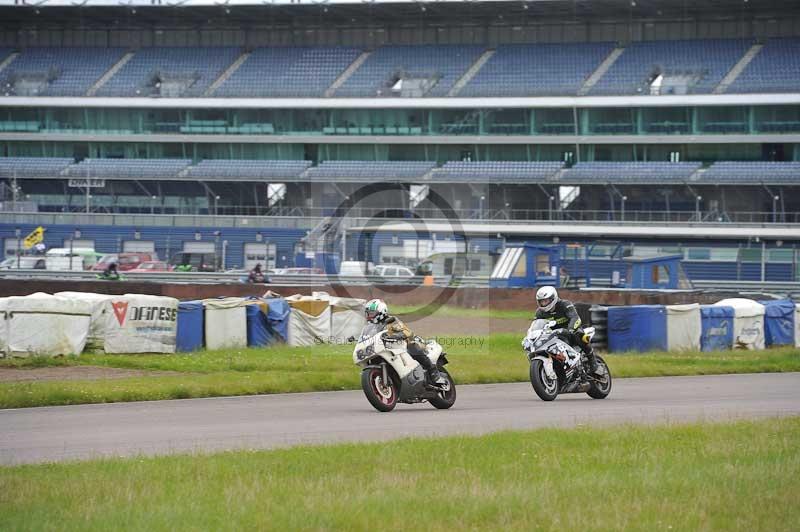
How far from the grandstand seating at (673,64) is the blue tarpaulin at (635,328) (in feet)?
131

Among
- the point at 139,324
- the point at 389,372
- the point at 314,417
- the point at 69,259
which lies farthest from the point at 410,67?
the point at 314,417

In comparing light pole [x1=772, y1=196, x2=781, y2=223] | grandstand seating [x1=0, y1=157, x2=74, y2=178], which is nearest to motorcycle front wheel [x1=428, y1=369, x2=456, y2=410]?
light pole [x1=772, y1=196, x2=781, y2=223]

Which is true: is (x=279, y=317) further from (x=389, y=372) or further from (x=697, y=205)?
(x=697, y=205)

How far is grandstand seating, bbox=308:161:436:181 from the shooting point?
6969 centimetres

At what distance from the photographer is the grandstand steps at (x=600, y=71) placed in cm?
6875

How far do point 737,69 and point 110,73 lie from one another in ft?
128

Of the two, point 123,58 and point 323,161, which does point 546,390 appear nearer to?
point 323,161

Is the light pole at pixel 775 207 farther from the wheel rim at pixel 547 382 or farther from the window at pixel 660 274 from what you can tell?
the wheel rim at pixel 547 382

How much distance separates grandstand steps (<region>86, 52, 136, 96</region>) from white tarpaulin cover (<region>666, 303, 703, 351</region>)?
52891 millimetres

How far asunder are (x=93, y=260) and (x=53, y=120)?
1555 cm

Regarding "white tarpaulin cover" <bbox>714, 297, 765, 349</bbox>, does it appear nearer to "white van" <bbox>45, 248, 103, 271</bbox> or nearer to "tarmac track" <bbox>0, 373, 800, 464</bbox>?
"tarmac track" <bbox>0, 373, 800, 464</bbox>

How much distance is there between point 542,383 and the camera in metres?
17.8

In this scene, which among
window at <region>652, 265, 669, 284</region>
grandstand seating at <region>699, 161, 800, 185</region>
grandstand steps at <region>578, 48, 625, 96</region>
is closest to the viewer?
window at <region>652, 265, 669, 284</region>

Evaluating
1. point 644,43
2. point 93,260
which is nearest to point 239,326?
point 93,260
